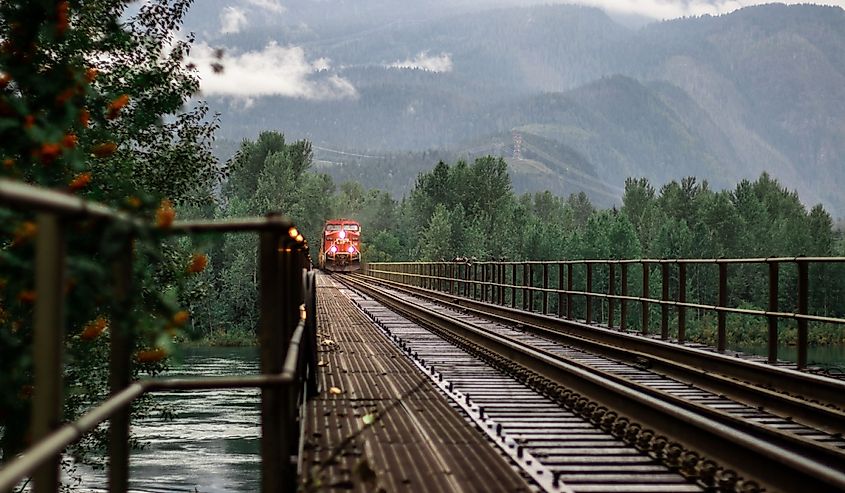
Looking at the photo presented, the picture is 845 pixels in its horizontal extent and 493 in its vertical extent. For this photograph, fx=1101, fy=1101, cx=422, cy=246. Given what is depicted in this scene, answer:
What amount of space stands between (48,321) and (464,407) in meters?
7.36

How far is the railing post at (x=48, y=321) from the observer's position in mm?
3264

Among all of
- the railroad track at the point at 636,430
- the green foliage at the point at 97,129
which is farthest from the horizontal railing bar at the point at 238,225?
the railroad track at the point at 636,430

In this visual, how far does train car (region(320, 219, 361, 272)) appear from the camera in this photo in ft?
252

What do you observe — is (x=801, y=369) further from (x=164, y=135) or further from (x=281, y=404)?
(x=164, y=135)

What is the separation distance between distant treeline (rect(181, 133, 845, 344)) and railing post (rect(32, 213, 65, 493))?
353ft

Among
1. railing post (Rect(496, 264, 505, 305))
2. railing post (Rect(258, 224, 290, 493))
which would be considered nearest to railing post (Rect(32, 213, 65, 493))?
railing post (Rect(258, 224, 290, 493))

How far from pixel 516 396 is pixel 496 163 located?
132 m

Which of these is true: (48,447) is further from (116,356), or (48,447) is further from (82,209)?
(116,356)

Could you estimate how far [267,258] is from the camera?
5367 mm

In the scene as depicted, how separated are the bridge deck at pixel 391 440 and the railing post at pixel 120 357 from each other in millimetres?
1604

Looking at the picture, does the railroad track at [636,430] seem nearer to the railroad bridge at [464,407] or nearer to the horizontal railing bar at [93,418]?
the railroad bridge at [464,407]

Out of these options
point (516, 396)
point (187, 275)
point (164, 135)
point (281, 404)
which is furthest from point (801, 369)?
point (164, 135)

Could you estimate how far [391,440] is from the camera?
8398 millimetres

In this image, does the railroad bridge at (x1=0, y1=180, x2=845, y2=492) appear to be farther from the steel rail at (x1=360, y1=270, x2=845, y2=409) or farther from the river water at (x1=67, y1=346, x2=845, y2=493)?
the river water at (x1=67, y1=346, x2=845, y2=493)
